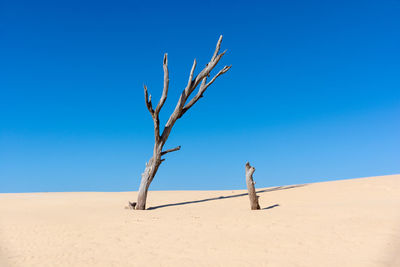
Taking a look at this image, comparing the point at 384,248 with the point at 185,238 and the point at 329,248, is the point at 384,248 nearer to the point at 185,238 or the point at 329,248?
the point at 329,248

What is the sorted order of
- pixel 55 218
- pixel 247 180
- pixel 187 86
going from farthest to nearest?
1. pixel 187 86
2. pixel 247 180
3. pixel 55 218

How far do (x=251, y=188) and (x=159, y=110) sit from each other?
5580mm

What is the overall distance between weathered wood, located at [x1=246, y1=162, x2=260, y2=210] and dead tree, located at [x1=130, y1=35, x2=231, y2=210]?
3.64 metres

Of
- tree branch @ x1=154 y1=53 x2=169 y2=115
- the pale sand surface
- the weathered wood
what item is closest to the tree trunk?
tree branch @ x1=154 y1=53 x2=169 y2=115

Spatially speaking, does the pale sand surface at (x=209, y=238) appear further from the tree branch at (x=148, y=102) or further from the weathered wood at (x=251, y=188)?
the tree branch at (x=148, y=102)

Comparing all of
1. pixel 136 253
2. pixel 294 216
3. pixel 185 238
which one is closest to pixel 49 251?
pixel 136 253

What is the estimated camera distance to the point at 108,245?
7809 millimetres

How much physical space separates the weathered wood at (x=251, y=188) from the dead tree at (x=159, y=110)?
364 centimetres

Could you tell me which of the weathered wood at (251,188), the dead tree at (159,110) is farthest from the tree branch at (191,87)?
the weathered wood at (251,188)

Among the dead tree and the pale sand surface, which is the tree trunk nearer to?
the dead tree

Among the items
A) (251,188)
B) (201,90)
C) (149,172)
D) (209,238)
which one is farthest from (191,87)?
(209,238)

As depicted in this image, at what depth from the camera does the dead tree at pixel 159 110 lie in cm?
1472

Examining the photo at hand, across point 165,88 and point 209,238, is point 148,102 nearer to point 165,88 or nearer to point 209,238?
point 165,88

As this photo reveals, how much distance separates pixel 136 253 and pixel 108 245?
1.09 metres
